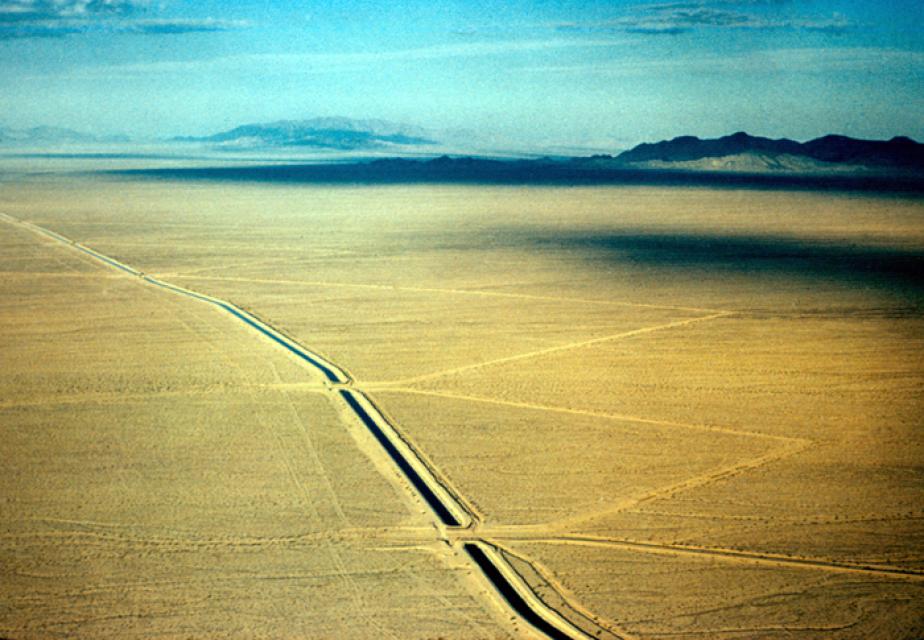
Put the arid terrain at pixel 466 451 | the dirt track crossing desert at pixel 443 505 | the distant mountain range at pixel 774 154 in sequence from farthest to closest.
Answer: the distant mountain range at pixel 774 154, the arid terrain at pixel 466 451, the dirt track crossing desert at pixel 443 505

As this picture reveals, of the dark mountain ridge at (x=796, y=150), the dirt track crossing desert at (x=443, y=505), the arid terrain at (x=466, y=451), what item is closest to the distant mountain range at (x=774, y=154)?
the dark mountain ridge at (x=796, y=150)

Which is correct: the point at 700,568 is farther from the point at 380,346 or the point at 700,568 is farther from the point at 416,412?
the point at 380,346

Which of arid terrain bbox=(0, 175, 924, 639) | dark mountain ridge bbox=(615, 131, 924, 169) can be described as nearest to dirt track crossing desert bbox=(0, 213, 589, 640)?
arid terrain bbox=(0, 175, 924, 639)

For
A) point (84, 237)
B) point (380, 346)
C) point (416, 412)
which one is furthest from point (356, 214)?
point (416, 412)

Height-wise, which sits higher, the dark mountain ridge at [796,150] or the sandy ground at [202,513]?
the dark mountain ridge at [796,150]

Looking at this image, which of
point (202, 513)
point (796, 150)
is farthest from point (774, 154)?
point (202, 513)

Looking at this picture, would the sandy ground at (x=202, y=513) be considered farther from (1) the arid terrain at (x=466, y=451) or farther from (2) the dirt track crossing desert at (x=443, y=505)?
(2) the dirt track crossing desert at (x=443, y=505)
